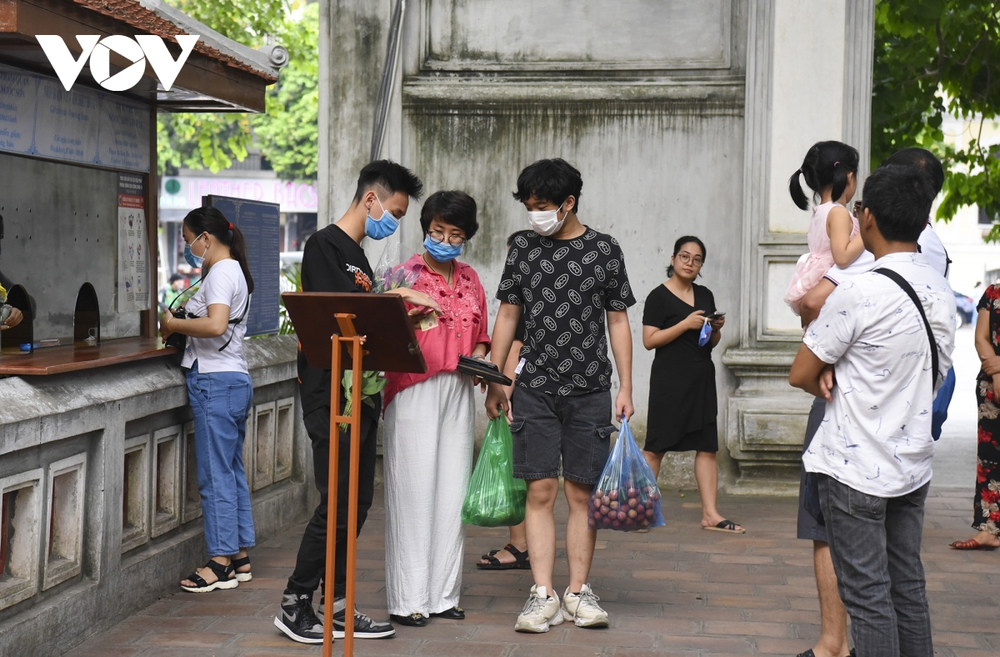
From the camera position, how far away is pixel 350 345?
4016mm

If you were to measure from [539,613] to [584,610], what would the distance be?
→ 0.68ft

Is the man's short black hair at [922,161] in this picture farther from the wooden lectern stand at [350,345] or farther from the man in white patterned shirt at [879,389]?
the wooden lectern stand at [350,345]

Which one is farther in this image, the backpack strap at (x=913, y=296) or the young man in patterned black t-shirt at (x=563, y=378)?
the young man in patterned black t-shirt at (x=563, y=378)

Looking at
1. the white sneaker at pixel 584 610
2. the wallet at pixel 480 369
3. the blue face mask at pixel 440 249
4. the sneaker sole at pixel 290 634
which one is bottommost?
the sneaker sole at pixel 290 634

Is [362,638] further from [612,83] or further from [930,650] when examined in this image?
[612,83]

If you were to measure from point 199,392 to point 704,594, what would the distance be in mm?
2664

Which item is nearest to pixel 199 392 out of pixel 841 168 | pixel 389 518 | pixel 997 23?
pixel 389 518

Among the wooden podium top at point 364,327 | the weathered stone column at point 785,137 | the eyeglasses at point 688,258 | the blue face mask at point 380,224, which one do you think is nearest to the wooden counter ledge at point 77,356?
the wooden podium top at point 364,327

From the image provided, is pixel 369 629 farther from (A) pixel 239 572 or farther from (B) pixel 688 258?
(B) pixel 688 258

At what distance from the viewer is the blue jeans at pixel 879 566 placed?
3473 mm

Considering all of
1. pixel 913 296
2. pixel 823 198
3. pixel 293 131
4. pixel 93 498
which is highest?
pixel 293 131

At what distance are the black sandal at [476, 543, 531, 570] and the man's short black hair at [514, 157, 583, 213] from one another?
213cm

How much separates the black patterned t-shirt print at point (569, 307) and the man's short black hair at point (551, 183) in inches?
8.8

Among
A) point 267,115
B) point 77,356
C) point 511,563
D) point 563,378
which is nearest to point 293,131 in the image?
point 267,115
